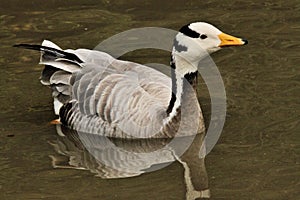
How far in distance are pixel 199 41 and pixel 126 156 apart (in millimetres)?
1411

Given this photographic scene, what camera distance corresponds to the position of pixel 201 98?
10859mm

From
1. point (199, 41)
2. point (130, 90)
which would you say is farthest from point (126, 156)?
point (199, 41)

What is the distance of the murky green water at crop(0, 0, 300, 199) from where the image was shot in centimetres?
875

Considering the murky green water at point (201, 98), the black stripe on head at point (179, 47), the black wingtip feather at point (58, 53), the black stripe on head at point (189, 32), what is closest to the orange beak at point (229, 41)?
the black stripe on head at point (189, 32)

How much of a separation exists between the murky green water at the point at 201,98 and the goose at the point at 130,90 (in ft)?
1.32

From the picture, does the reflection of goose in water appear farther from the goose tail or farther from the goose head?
the goose head

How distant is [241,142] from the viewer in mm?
9617

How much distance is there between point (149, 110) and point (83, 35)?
9.71ft

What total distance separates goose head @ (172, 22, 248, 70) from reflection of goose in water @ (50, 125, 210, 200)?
0.92 meters

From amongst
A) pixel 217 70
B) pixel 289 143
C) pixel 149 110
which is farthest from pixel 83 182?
pixel 217 70

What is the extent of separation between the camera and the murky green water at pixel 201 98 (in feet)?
28.7

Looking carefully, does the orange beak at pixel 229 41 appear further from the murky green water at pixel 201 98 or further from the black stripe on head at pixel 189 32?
the murky green water at pixel 201 98

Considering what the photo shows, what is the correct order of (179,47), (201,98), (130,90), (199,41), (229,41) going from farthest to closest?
(201,98)
(130,90)
(179,47)
(199,41)
(229,41)

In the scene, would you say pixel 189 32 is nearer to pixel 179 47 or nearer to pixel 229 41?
pixel 179 47
